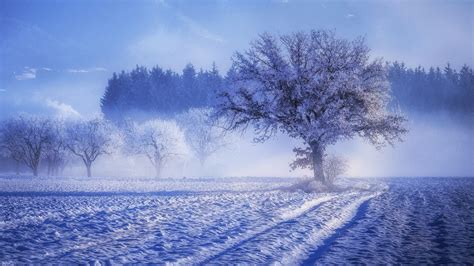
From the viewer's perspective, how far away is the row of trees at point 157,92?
120000 mm

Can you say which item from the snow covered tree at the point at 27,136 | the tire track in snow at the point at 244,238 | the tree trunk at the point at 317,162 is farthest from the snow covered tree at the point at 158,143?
the tire track in snow at the point at 244,238

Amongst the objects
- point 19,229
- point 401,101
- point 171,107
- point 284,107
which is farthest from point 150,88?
point 19,229

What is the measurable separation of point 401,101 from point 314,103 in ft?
315

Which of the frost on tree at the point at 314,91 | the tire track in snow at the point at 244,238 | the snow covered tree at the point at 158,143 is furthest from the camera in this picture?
the snow covered tree at the point at 158,143

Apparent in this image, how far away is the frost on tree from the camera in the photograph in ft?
77.9

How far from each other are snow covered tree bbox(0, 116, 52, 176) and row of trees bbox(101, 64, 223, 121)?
4816cm

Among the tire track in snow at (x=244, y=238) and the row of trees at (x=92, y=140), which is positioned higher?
the row of trees at (x=92, y=140)

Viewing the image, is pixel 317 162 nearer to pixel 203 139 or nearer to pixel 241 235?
pixel 241 235

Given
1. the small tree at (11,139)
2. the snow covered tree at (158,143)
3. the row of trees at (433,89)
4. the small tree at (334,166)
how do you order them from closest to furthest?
the small tree at (334,166), the small tree at (11,139), the snow covered tree at (158,143), the row of trees at (433,89)

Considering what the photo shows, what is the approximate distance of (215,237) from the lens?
9.21 meters

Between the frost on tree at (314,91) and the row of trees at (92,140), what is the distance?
123 feet

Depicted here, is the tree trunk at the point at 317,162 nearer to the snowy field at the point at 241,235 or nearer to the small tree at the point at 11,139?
the snowy field at the point at 241,235

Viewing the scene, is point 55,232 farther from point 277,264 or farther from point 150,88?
point 150,88

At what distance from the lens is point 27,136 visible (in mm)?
63656
